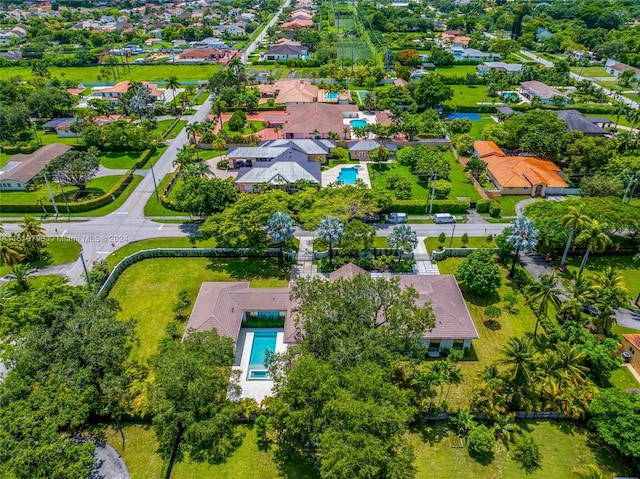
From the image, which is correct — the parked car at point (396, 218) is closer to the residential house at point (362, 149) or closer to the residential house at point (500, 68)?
the residential house at point (362, 149)

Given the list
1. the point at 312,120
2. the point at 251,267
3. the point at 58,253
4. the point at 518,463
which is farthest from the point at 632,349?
the point at 312,120

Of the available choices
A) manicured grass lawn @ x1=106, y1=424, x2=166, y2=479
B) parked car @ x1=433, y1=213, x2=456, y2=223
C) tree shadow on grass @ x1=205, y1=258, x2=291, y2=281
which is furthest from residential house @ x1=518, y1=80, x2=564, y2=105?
manicured grass lawn @ x1=106, y1=424, x2=166, y2=479

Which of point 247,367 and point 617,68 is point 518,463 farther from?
point 617,68

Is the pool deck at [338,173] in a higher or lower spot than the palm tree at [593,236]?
lower

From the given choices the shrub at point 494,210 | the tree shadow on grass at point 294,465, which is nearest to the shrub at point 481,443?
the tree shadow on grass at point 294,465

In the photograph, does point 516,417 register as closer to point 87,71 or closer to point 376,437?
point 376,437

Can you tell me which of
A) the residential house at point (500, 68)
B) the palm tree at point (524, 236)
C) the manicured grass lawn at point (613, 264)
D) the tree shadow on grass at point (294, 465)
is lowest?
the tree shadow on grass at point (294, 465)

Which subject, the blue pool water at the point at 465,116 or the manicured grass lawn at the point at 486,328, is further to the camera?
the blue pool water at the point at 465,116
